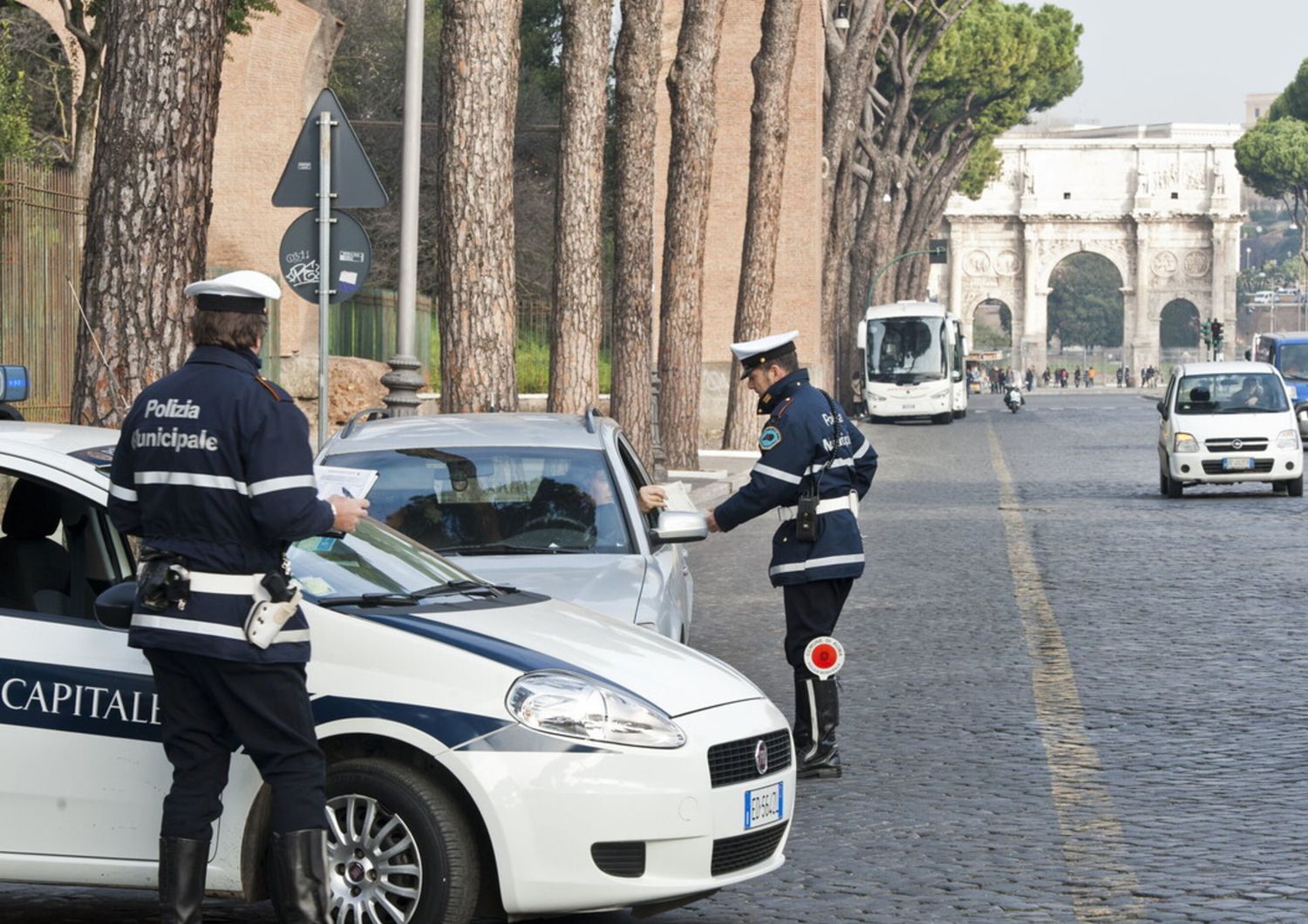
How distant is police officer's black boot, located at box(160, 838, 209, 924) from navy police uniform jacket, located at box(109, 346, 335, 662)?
0.48 metres

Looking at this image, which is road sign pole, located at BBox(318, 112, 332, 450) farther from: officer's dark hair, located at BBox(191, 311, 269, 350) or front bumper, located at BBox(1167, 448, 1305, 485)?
front bumper, located at BBox(1167, 448, 1305, 485)

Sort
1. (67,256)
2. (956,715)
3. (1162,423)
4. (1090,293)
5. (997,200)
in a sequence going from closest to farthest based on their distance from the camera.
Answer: (956,715) < (67,256) < (1162,423) < (997,200) < (1090,293)

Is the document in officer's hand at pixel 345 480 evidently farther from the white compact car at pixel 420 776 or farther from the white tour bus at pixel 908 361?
the white tour bus at pixel 908 361

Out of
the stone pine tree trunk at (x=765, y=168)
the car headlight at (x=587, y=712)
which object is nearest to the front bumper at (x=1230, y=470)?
the stone pine tree trunk at (x=765, y=168)

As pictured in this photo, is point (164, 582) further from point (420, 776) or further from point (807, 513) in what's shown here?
point (807, 513)

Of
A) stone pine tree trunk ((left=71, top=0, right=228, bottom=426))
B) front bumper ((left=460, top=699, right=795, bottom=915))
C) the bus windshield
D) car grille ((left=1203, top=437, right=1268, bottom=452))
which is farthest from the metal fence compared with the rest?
the bus windshield

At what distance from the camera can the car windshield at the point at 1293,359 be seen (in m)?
45.2

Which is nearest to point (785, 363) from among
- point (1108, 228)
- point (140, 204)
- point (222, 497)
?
point (140, 204)

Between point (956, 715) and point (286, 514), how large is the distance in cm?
530

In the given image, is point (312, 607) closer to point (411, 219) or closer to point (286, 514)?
point (286, 514)

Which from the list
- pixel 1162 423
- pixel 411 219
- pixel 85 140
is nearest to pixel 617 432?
pixel 411 219

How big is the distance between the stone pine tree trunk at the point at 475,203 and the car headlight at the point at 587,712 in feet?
38.4

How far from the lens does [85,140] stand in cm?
2866

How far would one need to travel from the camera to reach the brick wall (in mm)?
48656
